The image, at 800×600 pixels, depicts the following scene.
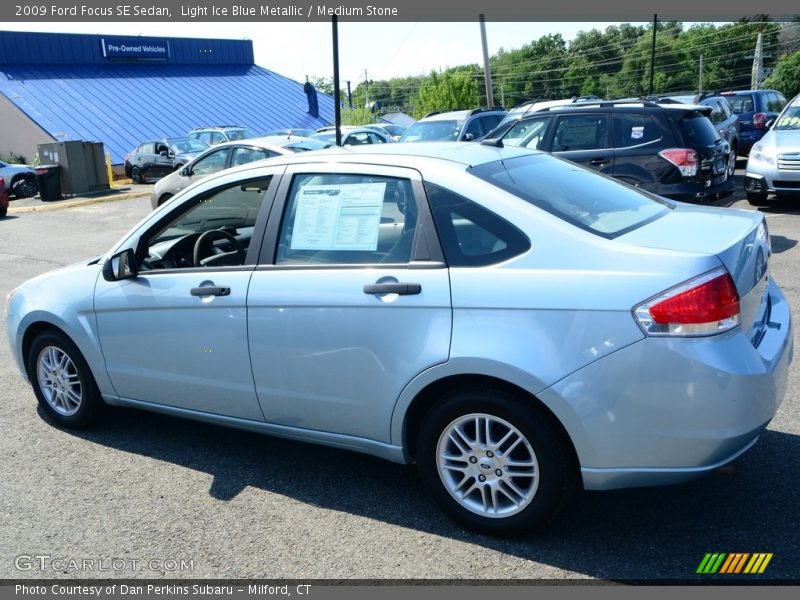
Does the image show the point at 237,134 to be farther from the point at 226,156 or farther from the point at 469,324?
the point at 469,324

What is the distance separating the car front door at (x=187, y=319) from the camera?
3957mm

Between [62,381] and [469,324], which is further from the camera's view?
[62,381]

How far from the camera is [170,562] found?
134 inches

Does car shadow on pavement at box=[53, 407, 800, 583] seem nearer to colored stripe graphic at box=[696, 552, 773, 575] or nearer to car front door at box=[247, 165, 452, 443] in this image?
colored stripe graphic at box=[696, 552, 773, 575]

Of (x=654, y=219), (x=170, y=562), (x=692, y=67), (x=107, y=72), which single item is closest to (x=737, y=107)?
(x=654, y=219)

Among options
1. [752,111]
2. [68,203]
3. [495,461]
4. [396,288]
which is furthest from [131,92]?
[495,461]

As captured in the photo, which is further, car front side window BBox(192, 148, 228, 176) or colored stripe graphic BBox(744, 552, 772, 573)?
car front side window BBox(192, 148, 228, 176)

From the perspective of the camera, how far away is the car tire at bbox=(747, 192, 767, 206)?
39.6ft

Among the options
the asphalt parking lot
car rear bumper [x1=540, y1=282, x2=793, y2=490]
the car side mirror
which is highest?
the car side mirror

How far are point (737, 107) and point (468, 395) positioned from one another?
64.7 ft

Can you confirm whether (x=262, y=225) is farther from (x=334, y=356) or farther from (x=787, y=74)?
(x=787, y=74)

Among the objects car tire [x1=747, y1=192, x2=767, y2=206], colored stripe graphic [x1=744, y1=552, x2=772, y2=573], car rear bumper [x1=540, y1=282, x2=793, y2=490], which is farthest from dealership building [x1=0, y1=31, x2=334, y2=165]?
colored stripe graphic [x1=744, y1=552, x2=772, y2=573]

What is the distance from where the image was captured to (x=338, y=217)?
3.80 metres

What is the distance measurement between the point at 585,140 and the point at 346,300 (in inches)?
271
